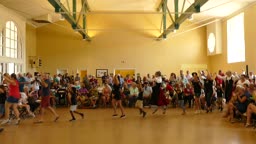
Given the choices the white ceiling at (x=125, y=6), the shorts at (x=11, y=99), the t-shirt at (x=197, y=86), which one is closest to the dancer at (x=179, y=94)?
the t-shirt at (x=197, y=86)

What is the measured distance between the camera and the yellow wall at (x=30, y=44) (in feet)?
56.2

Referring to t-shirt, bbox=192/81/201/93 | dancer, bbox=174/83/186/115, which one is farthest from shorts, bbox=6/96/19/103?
t-shirt, bbox=192/81/201/93

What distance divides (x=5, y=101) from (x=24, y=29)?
8131 mm

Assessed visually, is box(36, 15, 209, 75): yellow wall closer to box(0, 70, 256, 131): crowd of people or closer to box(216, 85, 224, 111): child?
box(0, 70, 256, 131): crowd of people

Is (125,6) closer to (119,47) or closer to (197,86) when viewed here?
(119,47)

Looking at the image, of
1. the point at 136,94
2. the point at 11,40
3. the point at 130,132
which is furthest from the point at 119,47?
the point at 130,132

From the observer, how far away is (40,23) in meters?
18.0

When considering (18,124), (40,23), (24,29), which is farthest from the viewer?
(40,23)

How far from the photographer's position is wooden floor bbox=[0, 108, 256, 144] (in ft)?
20.1

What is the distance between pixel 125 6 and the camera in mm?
17109

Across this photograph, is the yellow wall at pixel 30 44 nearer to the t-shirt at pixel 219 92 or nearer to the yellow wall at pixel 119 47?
the yellow wall at pixel 119 47

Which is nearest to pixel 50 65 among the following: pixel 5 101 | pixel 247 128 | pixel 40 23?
pixel 40 23

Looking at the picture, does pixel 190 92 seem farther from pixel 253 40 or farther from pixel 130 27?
pixel 130 27

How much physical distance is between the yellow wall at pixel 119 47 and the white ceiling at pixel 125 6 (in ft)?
3.26
